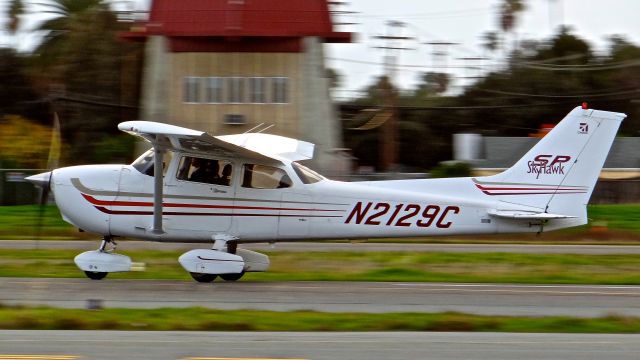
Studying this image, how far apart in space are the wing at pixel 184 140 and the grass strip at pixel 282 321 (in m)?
2.94

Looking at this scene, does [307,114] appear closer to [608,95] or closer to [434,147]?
[434,147]

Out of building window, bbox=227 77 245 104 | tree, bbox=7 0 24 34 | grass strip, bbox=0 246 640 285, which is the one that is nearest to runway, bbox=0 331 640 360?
grass strip, bbox=0 246 640 285

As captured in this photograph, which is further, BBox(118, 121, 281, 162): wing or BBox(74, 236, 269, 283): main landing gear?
BBox(74, 236, 269, 283): main landing gear

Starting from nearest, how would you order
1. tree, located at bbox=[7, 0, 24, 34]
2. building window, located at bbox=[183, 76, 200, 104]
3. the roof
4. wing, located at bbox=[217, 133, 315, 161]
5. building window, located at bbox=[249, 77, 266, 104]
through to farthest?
wing, located at bbox=[217, 133, 315, 161] < the roof < building window, located at bbox=[249, 77, 266, 104] < building window, located at bbox=[183, 76, 200, 104] < tree, located at bbox=[7, 0, 24, 34]

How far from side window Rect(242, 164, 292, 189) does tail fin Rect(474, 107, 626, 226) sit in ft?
11.4

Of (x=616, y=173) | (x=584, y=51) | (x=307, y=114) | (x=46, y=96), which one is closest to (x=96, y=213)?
(x=307, y=114)

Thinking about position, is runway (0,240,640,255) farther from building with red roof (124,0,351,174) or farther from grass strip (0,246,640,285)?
building with red roof (124,0,351,174)

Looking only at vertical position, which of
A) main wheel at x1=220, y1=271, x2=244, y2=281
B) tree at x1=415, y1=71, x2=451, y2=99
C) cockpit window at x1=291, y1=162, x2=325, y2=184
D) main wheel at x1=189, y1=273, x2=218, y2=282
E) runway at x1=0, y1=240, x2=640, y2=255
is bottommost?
tree at x1=415, y1=71, x2=451, y2=99

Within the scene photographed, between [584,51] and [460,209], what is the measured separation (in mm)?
53709

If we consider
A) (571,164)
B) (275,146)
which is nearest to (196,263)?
(275,146)

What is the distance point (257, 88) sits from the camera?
3462 cm

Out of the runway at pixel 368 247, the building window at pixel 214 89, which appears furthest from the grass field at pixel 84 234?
the building window at pixel 214 89

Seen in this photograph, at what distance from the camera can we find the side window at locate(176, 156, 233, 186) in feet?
50.5

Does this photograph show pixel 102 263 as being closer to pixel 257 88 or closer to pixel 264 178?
pixel 264 178
